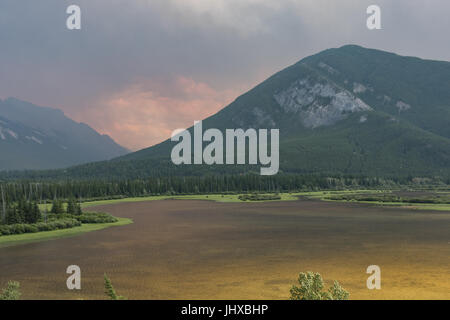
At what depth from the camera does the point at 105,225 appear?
89.1 meters

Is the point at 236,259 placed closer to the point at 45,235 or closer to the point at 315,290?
the point at 315,290

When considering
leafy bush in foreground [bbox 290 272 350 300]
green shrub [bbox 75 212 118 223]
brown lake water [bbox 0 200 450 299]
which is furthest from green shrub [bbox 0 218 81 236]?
A: leafy bush in foreground [bbox 290 272 350 300]

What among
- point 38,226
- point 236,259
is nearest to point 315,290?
point 236,259

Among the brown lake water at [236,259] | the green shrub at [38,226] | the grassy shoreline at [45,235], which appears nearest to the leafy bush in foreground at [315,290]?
the brown lake water at [236,259]

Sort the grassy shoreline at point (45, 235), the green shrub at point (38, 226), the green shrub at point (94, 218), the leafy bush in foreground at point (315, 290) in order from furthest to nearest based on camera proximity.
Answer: the green shrub at point (94, 218), the green shrub at point (38, 226), the grassy shoreline at point (45, 235), the leafy bush in foreground at point (315, 290)

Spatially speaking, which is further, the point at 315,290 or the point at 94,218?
the point at 94,218

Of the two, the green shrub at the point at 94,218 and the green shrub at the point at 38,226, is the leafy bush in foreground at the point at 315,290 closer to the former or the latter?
Result: the green shrub at the point at 38,226

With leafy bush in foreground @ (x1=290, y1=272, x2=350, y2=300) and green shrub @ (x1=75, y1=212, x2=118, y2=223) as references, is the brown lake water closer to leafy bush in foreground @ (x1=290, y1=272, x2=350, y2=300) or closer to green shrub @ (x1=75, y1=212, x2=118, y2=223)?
leafy bush in foreground @ (x1=290, y1=272, x2=350, y2=300)

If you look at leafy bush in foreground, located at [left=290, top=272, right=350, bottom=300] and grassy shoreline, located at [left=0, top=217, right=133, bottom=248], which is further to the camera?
grassy shoreline, located at [left=0, top=217, right=133, bottom=248]

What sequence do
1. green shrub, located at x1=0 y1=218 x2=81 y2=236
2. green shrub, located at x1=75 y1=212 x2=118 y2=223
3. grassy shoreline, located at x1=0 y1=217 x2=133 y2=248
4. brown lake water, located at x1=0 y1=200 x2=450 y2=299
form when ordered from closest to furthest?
brown lake water, located at x1=0 y1=200 x2=450 y2=299 < grassy shoreline, located at x1=0 y1=217 x2=133 y2=248 < green shrub, located at x1=0 y1=218 x2=81 y2=236 < green shrub, located at x1=75 y1=212 x2=118 y2=223

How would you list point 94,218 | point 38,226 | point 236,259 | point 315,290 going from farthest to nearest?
point 94,218, point 38,226, point 236,259, point 315,290

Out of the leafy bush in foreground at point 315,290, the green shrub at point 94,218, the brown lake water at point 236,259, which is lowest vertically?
the brown lake water at point 236,259

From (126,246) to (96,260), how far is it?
1014 centimetres
